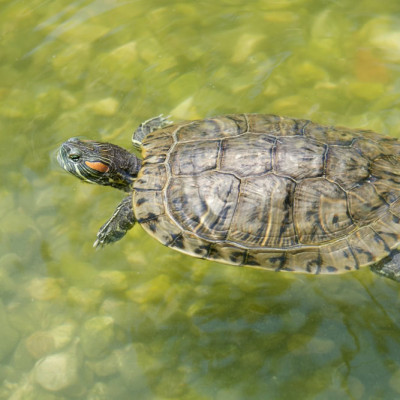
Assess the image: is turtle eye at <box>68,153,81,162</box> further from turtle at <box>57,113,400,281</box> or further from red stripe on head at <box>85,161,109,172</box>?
turtle at <box>57,113,400,281</box>

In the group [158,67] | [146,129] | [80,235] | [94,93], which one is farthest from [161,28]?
[80,235]

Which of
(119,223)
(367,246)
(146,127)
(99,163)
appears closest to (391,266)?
(367,246)

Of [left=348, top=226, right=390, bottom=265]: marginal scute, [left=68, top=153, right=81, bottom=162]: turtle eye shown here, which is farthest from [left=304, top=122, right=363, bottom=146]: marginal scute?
[left=68, top=153, right=81, bottom=162]: turtle eye

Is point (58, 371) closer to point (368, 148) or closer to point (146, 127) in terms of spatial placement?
point (146, 127)

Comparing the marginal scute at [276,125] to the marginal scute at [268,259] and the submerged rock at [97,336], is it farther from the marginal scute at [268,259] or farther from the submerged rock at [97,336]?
the submerged rock at [97,336]

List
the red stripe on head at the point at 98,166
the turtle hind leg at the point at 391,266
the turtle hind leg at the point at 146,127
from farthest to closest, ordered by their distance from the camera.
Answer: the turtle hind leg at the point at 146,127 < the red stripe on head at the point at 98,166 < the turtle hind leg at the point at 391,266

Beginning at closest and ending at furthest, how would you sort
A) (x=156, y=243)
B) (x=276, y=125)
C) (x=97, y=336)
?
(x=276, y=125), (x=97, y=336), (x=156, y=243)

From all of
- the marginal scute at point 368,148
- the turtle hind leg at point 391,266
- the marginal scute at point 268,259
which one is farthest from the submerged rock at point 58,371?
the marginal scute at point 368,148
